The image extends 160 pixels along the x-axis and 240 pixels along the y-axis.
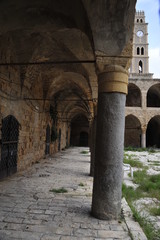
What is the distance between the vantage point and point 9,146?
6.59m

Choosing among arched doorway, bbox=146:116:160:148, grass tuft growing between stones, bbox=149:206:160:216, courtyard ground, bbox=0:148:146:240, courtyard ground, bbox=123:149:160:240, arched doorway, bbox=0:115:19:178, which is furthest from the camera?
arched doorway, bbox=146:116:160:148

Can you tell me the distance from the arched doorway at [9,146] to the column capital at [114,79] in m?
3.96

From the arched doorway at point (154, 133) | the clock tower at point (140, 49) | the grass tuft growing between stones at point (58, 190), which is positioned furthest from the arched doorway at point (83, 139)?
the grass tuft growing between stones at point (58, 190)

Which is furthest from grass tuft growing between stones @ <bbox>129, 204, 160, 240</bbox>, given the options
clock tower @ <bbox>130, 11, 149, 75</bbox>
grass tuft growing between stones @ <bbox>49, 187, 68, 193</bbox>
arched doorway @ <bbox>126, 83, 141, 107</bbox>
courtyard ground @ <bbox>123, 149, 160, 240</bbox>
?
clock tower @ <bbox>130, 11, 149, 75</bbox>

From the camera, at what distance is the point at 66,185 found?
5484mm

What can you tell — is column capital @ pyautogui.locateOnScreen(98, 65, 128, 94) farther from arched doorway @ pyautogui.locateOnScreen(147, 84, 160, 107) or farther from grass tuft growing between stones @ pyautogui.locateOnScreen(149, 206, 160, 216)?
arched doorway @ pyautogui.locateOnScreen(147, 84, 160, 107)

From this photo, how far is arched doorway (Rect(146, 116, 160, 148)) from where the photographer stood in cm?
2603

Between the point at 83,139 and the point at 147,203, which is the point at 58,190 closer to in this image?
the point at 147,203

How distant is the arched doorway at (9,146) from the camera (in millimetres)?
6199

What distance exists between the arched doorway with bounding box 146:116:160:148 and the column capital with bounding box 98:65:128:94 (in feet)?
76.5

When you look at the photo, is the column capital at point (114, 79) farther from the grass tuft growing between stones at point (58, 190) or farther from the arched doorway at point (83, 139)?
the arched doorway at point (83, 139)

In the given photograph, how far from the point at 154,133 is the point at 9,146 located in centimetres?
2458

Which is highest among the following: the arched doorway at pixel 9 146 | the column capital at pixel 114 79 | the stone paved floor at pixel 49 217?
the column capital at pixel 114 79

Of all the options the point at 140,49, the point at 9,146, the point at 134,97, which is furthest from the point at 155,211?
the point at 140,49
